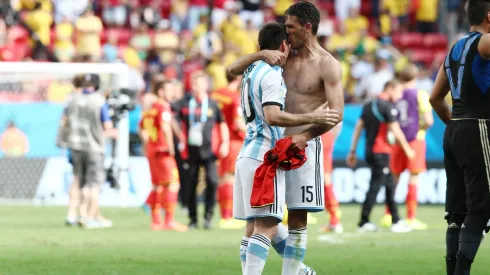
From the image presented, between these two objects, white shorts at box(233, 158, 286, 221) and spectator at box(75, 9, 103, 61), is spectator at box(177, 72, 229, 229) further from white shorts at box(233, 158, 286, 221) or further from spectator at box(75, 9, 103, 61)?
spectator at box(75, 9, 103, 61)

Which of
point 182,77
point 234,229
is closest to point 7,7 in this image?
point 182,77

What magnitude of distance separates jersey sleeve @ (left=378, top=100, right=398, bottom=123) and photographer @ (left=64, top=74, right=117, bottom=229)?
161 inches

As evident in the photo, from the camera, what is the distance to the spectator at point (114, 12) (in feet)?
94.9

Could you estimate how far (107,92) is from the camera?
19547 millimetres

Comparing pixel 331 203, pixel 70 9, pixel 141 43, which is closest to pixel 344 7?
pixel 141 43

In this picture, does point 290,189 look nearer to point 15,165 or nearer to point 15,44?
point 15,165

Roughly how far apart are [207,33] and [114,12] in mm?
3001

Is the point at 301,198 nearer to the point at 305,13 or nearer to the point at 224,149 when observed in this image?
the point at 305,13

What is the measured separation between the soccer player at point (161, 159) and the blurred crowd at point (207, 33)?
751 cm

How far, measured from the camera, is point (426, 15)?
29.8 meters

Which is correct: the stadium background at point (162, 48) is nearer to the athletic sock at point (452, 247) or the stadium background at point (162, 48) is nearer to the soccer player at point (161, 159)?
the soccer player at point (161, 159)

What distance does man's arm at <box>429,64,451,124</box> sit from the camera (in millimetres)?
8953

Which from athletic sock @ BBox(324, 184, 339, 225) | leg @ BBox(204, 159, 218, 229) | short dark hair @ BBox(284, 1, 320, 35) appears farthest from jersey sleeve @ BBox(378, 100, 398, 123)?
short dark hair @ BBox(284, 1, 320, 35)

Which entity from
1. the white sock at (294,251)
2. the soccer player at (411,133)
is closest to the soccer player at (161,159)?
the soccer player at (411,133)
